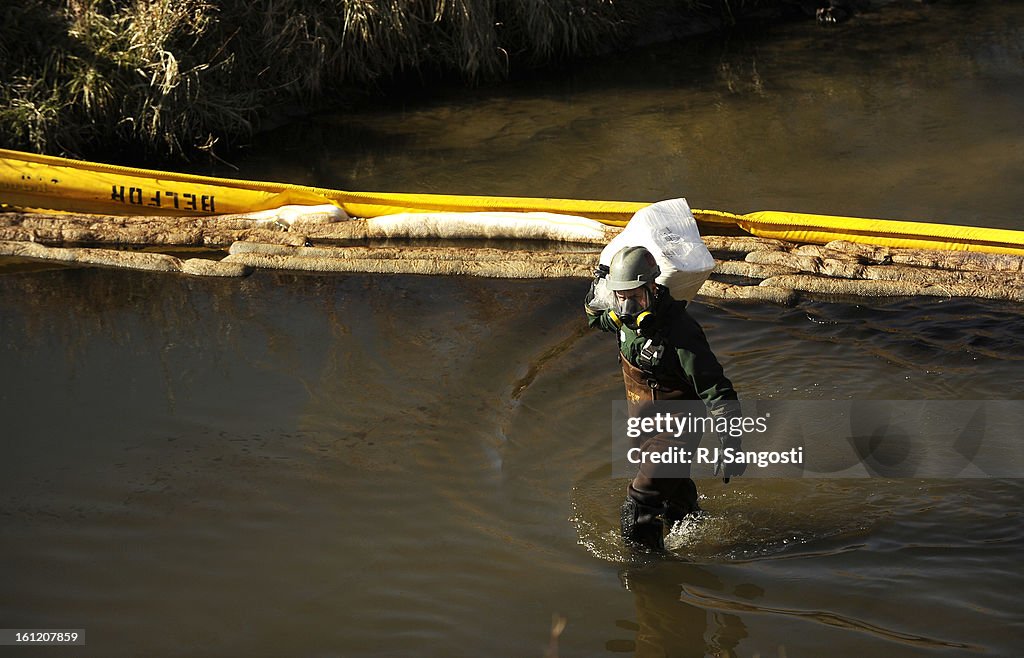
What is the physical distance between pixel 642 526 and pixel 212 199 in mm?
5344

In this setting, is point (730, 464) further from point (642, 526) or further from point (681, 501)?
point (642, 526)

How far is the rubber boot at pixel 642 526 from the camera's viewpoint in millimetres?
4363

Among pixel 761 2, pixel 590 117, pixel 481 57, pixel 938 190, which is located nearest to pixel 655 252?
pixel 938 190

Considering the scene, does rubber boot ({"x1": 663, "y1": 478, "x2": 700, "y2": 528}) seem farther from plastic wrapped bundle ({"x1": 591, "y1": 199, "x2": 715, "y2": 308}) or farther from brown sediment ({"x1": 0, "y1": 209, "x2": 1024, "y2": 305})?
brown sediment ({"x1": 0, "y1": 209, "x2": 1024, "y2": 305})

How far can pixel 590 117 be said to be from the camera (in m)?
11.4

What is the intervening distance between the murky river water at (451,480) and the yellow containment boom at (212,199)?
103cm

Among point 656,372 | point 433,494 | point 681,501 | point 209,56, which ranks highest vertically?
point 209,56

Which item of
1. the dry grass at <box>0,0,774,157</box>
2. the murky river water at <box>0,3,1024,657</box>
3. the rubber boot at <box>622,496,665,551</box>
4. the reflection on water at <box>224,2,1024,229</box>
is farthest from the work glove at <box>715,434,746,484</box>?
the dry grass at <box>0,0,774,157</box>

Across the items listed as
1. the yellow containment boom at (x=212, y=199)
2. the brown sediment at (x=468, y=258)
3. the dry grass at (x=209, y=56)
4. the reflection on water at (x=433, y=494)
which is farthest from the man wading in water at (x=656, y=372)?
the dry grass at (x=209, y=56)

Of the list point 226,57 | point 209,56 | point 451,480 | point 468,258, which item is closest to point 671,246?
point 451,480

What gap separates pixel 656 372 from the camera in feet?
13.6

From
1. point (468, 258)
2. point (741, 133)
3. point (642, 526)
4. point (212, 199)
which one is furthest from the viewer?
point (741, 133)

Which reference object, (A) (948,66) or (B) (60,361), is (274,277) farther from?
(A) (948,66)

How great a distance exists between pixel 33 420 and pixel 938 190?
23.1 feet
